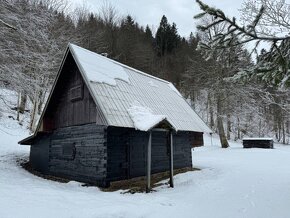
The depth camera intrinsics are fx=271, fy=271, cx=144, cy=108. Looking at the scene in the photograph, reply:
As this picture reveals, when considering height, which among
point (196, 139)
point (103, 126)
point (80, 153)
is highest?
point (103, 126)

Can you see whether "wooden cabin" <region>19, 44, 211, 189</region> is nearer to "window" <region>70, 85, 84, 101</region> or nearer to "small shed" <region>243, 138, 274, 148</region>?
"window" <region>70, 85, 84, 101</region>

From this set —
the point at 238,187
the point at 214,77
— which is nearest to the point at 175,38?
the point at 214,77

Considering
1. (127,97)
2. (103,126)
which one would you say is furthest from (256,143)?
(103,126)

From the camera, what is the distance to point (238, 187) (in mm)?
11008

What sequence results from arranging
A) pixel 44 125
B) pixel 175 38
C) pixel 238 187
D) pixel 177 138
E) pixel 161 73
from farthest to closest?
pixel 175 38 < pixel 161 73 < pixel 177 138 < pixel 44 125 < pixel 238 187

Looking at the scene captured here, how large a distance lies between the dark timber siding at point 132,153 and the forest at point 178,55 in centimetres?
485

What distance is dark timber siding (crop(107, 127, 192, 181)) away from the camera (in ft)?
38.3

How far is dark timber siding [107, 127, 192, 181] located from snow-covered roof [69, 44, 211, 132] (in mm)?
1035

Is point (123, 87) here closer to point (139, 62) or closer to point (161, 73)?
point (139, 62)

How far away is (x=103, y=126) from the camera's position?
11.6 meters

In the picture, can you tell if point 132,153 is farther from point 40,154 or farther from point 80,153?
point 40,154

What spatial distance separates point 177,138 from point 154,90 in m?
3.24

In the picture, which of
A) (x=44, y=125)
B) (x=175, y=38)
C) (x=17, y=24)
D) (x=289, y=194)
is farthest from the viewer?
(x=175, y=38)

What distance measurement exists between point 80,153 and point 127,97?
341 centimetres
